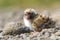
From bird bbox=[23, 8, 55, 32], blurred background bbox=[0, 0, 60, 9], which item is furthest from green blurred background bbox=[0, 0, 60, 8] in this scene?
bird bbox=[23, 8, 55, 32]

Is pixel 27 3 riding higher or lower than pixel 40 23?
higher

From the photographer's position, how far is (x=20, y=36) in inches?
220

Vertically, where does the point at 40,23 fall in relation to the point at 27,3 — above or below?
below

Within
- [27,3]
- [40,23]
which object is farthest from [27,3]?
[40,23]

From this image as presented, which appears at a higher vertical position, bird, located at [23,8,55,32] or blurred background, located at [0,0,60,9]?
blurred background, located at [0,0,60,9]

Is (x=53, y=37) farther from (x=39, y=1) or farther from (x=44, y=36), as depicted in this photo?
(x=39, y=1)

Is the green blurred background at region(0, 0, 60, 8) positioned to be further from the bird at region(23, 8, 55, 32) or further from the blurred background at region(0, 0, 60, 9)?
the bird at region(23, 8, 55, 32)

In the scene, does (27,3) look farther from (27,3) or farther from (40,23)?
(40,23)

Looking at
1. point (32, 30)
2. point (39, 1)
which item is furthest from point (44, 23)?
point (39, 1)

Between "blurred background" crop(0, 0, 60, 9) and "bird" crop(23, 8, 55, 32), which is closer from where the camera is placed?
"bird" crop(23, 8, 55, 32)

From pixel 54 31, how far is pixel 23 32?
58 centimetres

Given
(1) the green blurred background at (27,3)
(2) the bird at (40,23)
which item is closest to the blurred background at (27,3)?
(1) the green blurred background at (27,3)

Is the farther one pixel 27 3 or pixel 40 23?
pixel 27 3

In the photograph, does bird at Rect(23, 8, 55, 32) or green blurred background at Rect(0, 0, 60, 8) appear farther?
green blurred background at Rect(0, 0, 60, 8)
